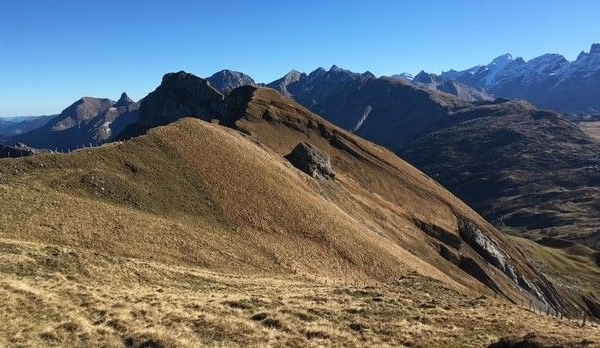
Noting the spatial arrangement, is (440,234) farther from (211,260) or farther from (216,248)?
(211,260)

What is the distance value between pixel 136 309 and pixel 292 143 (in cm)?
8741

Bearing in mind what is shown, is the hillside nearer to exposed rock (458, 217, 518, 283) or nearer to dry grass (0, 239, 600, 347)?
dry grass (0, 239, 600, 347)

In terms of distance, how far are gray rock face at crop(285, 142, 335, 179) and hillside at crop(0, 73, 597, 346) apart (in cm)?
264

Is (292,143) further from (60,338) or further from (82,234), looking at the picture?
(60,338)

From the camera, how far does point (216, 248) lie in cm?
5166

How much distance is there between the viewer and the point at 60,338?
25.5 meters

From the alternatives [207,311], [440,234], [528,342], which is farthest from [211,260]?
[440,234]

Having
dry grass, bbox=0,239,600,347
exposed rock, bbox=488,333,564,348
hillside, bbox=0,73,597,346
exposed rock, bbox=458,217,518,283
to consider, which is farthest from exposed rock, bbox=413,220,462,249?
exposed rock, bbox=488,333,564,348

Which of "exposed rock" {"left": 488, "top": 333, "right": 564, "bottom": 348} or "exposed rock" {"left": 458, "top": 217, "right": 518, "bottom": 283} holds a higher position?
"exposed rock" {"left": 488, "top": 333, "right": 564, "bottom": 348}

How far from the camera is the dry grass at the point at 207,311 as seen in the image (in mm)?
26906

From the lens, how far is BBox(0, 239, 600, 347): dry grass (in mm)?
26906

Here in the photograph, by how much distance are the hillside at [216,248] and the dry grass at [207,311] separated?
15 centimetres

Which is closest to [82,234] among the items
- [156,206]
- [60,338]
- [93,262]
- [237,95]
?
[93,262]

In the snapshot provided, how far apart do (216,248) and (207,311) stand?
20496 millimetres
